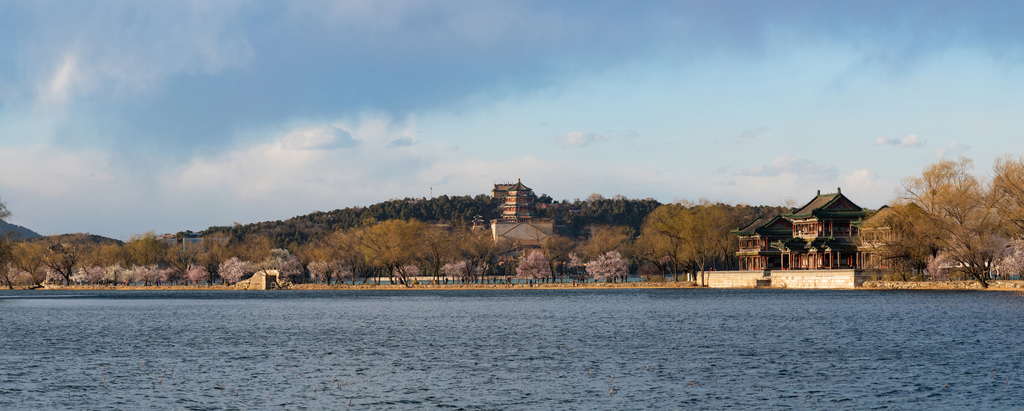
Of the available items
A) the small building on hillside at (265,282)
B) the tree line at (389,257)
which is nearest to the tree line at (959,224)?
the tree line at (389,257)

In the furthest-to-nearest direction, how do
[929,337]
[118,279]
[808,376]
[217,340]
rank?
1. [118,279]
2. [217,340]
3. [929,337]
4. [808,376]

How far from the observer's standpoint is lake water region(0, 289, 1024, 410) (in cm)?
2783

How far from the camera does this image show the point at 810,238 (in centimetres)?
12850

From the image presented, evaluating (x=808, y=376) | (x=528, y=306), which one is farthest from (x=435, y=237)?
(x=808, y=376)

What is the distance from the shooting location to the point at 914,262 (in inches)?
4385

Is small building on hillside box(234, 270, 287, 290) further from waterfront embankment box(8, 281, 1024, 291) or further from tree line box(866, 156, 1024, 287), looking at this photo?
tree line box(866, 156, 1024, 287)

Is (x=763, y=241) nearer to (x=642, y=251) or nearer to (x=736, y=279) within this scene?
(x=736, y=279)

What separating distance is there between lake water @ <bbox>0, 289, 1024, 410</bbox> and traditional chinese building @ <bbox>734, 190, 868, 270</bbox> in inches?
2478

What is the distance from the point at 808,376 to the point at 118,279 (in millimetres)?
179728

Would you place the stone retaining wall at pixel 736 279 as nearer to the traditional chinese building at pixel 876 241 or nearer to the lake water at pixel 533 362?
the traditional chinese building at pixel 876 241

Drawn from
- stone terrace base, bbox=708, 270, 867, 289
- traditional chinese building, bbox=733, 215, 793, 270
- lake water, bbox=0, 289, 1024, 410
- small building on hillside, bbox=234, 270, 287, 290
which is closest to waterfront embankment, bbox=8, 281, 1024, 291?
small building on hillside, bbox=234, 270, 287, 290

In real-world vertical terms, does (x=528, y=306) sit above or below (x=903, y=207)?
below

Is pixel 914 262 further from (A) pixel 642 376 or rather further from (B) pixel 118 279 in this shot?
(B) pixel 118 279

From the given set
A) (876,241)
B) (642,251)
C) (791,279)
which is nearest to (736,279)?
(791,279)
